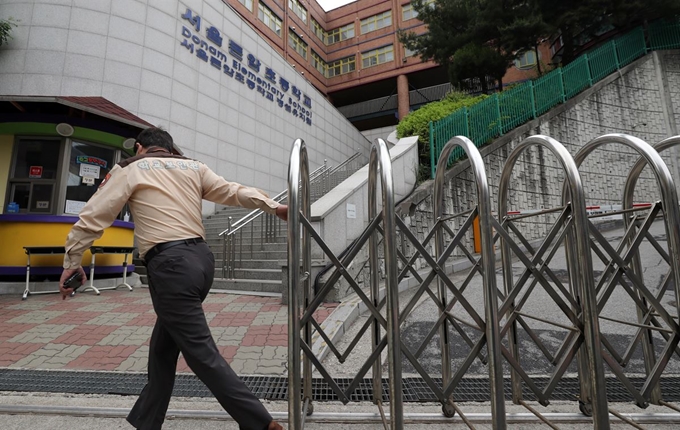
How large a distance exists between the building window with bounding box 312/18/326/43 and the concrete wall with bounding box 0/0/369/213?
683 inches

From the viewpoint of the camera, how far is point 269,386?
275 cm

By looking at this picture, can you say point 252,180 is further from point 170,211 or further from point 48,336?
point 170,211

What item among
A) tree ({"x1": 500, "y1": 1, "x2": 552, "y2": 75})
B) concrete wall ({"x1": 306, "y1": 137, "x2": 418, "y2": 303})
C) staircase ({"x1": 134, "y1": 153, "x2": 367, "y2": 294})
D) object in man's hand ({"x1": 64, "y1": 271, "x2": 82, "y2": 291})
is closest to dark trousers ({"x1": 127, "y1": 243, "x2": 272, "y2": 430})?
object in man's hand ({"x1": 64, "y1": 271, "x2": 82, "y2": 291})

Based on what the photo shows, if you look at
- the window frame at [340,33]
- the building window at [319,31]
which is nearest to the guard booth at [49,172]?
the building window at [319,31]

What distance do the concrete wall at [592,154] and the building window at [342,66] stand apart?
21.0 meters

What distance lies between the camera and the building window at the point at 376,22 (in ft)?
94.1

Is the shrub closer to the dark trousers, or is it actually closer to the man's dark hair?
the man's dark hair

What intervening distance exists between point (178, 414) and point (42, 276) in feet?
22.0

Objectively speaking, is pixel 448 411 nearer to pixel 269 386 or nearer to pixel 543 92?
pixel 269 386

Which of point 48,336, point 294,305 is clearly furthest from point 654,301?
point 48,336

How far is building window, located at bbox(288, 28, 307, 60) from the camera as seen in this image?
87.5 feet

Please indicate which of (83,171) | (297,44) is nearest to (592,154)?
(83,171)

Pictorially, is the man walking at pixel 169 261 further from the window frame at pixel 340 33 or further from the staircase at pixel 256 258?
the window frame at pixel 340 33

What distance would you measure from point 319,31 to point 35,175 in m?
28.8
